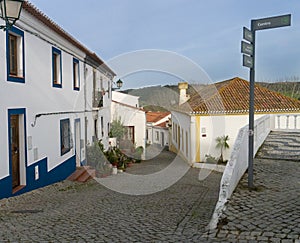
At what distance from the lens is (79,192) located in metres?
9.14

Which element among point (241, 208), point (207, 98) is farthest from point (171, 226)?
point (207, 98)

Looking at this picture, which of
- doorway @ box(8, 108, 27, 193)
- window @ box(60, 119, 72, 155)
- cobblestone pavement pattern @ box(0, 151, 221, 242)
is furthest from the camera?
window @ box(60, 119, 72, 155)

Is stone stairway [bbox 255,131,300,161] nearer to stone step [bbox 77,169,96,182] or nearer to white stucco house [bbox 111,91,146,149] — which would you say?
stone step [bbox 77,169,96,182]

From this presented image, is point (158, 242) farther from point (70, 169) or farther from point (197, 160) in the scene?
point (197, 160)

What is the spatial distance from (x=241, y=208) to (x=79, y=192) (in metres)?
5.20

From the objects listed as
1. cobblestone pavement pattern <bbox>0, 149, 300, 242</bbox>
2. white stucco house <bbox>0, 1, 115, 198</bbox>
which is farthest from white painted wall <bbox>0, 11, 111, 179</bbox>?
cobblestone pavement pattern <bbox>0, 149, 300, 242</bbox>

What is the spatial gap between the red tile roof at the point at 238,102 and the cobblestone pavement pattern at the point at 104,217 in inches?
386

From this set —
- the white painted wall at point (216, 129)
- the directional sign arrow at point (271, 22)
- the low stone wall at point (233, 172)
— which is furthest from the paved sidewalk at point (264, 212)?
the white painted wall at point (216, 129)

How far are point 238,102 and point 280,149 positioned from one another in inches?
361

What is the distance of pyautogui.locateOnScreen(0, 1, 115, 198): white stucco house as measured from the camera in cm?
746

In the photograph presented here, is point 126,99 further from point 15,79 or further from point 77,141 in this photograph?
point 15,79

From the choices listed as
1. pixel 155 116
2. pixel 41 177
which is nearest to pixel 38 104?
pixel 41 177

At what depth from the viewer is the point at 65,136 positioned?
11.9 m

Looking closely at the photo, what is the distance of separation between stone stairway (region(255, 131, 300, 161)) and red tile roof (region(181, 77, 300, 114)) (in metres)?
5.70
